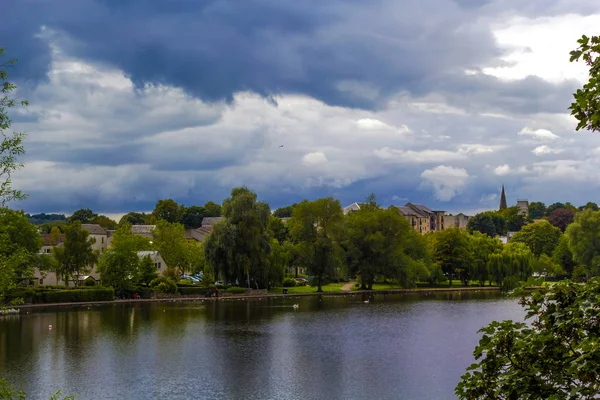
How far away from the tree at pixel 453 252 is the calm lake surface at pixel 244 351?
34.7 metres

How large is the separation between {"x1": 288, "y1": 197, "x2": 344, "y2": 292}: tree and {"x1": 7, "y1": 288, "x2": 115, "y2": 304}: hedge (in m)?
25.9

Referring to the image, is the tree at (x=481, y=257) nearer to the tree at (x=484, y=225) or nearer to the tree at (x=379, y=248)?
the tree at (x=379, y=248)

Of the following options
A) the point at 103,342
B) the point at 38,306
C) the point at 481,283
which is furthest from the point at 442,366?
the point at 481,283

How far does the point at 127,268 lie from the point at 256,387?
165 feet

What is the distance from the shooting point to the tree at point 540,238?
12775 centimetres

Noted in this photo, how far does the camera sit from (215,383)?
31.9 metres

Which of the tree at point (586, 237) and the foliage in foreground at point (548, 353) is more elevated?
the tree at point (586, 237)

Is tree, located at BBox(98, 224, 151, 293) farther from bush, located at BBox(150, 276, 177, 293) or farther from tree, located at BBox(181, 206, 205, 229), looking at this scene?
tree, located at BBox(181, 206, 205, 229)

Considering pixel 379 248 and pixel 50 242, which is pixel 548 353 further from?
pixel 50 242

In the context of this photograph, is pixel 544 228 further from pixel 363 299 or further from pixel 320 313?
pixel 320 313

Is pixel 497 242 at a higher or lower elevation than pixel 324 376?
higher

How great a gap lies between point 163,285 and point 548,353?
74.3 metres

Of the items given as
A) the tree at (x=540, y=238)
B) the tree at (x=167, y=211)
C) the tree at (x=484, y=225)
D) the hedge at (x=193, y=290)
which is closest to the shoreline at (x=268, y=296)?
the hedge at (x=193, y=290)

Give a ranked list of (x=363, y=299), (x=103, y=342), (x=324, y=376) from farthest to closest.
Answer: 1. (x=363, y=299)
2. (x=103, y=342)
3. (x=324, y=376)
